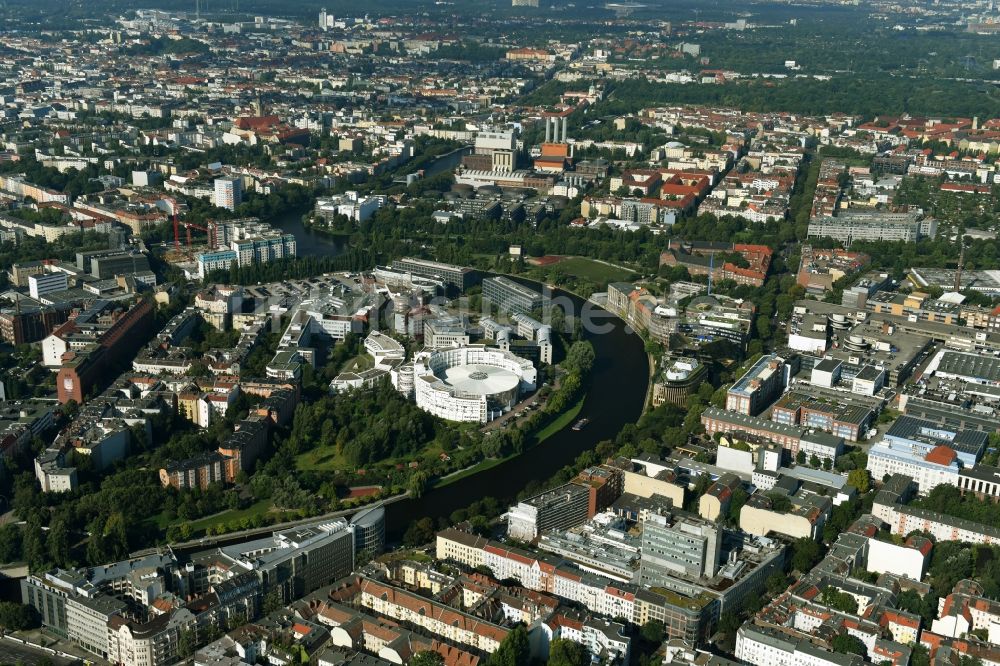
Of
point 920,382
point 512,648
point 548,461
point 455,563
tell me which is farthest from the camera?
point 920,382

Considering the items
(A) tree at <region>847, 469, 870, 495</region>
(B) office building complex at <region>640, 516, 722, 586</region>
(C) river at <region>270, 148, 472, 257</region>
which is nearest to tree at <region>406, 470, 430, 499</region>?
(B) office building complex at <region>640, 516, 722, 586</region>

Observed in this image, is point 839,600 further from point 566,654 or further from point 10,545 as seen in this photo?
point 10,545

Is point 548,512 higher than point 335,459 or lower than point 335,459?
higher

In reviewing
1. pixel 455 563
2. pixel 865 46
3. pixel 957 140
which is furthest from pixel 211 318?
pixel 865 46

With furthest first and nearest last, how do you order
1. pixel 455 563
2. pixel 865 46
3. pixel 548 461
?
pixel 865 46, pixel 548 461, pixel 455 563

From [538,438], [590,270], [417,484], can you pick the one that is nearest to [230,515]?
[417,484]

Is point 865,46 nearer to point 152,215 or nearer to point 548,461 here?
point 152,215
